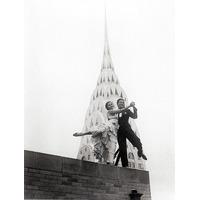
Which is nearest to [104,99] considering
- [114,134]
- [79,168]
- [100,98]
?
[100,98]

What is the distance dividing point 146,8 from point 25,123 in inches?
96.8

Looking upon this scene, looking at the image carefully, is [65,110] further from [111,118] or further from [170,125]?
[170,125]

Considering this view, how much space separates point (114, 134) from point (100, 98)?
1.77 ft

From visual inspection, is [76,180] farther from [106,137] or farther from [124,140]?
[124,140]

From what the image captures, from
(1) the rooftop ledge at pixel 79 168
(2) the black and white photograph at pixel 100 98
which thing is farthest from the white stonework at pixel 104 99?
(1) the rooftop ledge at pixel 79 168

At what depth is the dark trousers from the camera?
8008 millimetres

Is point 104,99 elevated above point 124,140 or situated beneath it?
elevated above

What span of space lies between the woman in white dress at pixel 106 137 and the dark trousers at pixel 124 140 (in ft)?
0.23

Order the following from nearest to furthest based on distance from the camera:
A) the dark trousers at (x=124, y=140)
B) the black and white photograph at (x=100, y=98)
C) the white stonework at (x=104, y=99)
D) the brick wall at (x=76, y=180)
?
the brick wall at (x=76, y=180) < the black and white photograph at (x=100, y=98) < the white stonework at (x=104, y=99) < the dark trousers at (x=124, y=140)

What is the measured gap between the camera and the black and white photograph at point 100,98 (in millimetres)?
7570

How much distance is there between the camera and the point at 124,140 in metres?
8.05

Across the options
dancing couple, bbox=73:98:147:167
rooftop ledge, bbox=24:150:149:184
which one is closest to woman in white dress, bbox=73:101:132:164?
dancing couple, bbox=73:98:147:167

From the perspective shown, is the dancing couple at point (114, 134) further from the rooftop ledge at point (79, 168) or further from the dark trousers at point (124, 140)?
the rooftop ledge at point (79, 168)

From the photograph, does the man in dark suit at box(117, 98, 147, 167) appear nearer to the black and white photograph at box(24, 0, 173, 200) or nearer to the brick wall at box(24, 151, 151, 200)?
the black and white photograph at box(24, 0, 173, 200)
